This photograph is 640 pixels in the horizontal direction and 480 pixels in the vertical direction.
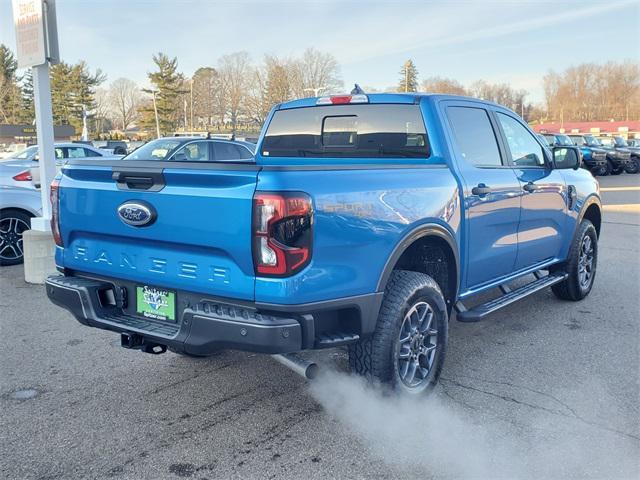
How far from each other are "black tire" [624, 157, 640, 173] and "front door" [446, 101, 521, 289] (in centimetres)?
2609

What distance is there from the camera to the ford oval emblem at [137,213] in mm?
3141

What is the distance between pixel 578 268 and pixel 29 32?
22.4 feet

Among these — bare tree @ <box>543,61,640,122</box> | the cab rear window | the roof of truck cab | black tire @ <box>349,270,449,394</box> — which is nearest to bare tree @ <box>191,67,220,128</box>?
bare tree @ <box>543,61,640,122</box>

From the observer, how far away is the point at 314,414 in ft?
11.7

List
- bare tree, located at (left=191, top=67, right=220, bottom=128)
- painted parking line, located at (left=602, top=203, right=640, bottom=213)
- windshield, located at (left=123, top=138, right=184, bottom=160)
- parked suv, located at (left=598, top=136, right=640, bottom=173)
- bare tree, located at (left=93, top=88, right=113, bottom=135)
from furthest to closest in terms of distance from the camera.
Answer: bare tree, located at (left=93, top=88, right=113, bottom=135)
bare tree, located at (left=191, top=67, right=220, bottom=128)
parked suv, located at (left=598, top=136, right=640, bottom=173)
painted parking line, located at (left=602, top=203, right=640, bottom=213)
windshield, located at (left=123, top=138, right=184, bottom=160)

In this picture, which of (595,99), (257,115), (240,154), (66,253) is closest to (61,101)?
(257,115)

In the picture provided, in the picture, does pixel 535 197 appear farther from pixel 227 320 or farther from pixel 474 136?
pixel 227 320

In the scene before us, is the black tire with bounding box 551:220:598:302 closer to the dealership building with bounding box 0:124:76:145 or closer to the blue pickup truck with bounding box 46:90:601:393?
the blue pickup truck with bounding box 46:90:601:393

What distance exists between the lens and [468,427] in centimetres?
343

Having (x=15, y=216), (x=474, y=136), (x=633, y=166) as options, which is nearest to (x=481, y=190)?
(x=474, y=136)

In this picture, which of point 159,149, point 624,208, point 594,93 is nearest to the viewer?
point 159,149

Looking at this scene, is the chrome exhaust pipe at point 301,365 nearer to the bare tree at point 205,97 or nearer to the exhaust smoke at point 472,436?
the exhaust smoke at point 472,436

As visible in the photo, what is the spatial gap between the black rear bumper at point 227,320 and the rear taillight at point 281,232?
20 centimetres

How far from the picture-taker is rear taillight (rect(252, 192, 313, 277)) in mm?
2787
